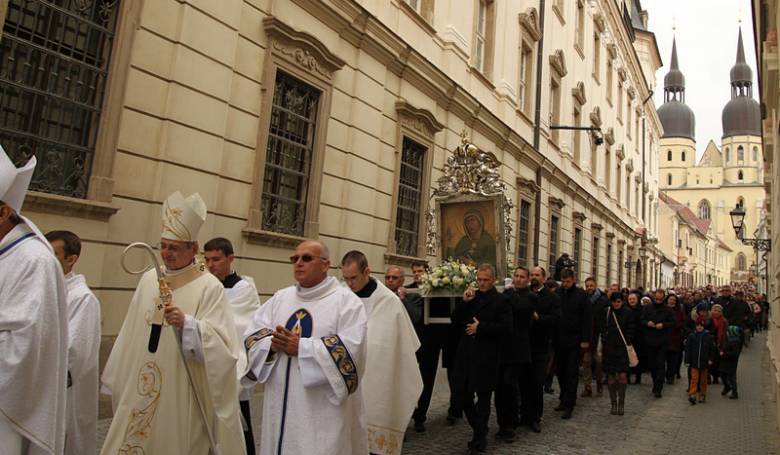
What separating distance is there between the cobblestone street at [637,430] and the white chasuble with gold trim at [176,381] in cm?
247

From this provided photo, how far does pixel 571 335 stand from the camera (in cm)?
894

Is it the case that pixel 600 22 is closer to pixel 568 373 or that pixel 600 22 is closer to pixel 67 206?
pixel 568 373

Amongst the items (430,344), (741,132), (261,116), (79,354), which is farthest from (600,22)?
(741,132)

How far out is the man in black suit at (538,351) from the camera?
25.5ft

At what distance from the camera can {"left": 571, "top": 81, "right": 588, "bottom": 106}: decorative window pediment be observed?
23906 millimetres

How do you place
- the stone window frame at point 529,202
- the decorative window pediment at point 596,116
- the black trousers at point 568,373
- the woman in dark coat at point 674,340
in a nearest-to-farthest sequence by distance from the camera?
the black trousers at point 568,373 < the woman in dark coat at point 674,340 < the stone window frame at point 529,202 < the decorative window pediment at point 596,116

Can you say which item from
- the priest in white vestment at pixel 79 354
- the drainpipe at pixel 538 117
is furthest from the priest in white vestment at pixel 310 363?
the drainpipe at pixel 538 117

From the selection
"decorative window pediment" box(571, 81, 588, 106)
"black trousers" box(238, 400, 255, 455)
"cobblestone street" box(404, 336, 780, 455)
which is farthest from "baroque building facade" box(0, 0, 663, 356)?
"decorative window pediment" box(571, 81, 588, 106)

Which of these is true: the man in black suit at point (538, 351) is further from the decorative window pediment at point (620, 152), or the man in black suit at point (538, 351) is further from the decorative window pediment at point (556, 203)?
the decorative window pediment at point (620, 152)

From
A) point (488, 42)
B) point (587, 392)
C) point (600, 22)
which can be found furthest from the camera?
point (600, 22)

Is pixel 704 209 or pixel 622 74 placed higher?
pixel 704 209

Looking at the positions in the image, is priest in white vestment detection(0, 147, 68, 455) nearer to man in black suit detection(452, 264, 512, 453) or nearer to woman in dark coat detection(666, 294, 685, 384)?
man in black suit detection(452, 264, 512, 453)

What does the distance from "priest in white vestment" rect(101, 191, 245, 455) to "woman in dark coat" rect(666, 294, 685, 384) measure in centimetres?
996

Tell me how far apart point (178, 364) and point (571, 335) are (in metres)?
6.29
